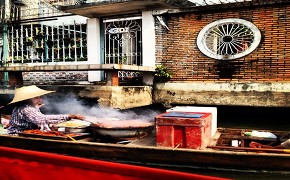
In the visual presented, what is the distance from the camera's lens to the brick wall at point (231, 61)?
959 cm

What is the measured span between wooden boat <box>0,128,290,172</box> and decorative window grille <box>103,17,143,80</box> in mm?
6136

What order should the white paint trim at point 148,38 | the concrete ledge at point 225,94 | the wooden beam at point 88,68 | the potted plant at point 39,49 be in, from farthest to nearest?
the potted plant at point 39,49
the white paint trim at point 148,38
the concrete ledge at point 225,94
the wooden beam at point 88,68

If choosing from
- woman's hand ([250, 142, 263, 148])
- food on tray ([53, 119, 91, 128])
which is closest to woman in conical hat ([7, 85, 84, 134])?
food on tray ([53, 119, 91, 128])

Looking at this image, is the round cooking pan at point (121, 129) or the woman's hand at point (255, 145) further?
the round cooking pan at point (121, 129)

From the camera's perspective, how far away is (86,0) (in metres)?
11.9

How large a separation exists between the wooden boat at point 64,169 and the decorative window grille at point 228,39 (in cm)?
845

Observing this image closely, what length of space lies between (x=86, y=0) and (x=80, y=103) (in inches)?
167

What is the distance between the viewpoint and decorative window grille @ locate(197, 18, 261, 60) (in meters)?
9.95

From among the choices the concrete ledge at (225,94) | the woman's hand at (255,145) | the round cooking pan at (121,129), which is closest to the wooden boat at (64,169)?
the round cooking pan at (121,129)

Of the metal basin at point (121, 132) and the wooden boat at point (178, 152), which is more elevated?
the metal basin at point (121, 132)

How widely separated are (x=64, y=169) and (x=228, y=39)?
8.78m

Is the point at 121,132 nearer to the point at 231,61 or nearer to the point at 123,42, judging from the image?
the point at 231,61

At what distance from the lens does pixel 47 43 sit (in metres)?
13.2

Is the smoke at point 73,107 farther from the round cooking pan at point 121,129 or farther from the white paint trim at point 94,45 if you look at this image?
the round cooking pan at point 121,129
